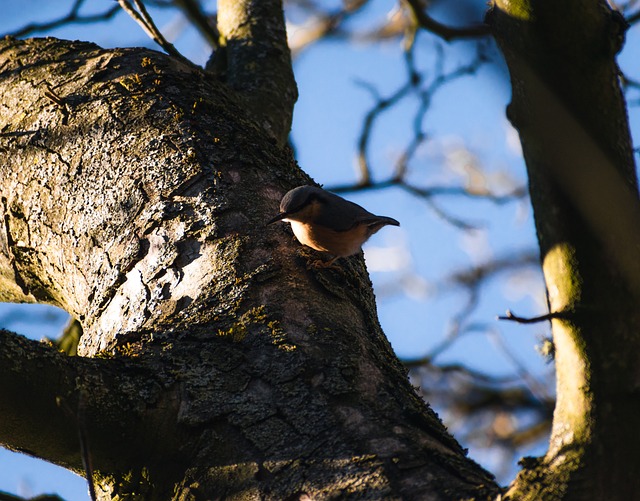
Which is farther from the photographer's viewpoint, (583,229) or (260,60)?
(260,60)

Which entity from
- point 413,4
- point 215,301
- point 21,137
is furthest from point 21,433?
point 413,4

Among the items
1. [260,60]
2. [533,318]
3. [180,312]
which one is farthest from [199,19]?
[533,318]

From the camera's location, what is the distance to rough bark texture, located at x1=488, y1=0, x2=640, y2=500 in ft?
3.59

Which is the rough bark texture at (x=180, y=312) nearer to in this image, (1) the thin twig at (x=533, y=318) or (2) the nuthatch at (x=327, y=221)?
(2) the nuthatch at (x=327, y=221)

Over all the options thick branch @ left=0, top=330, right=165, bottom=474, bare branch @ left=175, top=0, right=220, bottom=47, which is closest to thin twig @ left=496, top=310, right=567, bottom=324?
thick branch @ left=0, top=330, right=165, bottom=474

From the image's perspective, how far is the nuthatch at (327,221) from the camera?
7.39 feet

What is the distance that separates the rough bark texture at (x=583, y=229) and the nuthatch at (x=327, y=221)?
3.46 feet

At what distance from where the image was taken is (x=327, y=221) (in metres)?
2.65

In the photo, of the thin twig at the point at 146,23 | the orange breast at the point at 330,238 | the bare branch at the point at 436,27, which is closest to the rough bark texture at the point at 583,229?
the orange breast at the point at 330,238

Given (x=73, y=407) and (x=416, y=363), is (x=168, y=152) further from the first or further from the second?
(x=416, y=363)

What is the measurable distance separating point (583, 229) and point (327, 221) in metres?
1.59

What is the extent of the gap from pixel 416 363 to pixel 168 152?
313 cm

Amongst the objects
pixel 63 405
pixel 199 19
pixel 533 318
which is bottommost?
pixel 533 318

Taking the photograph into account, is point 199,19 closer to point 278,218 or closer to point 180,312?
point 278,218
